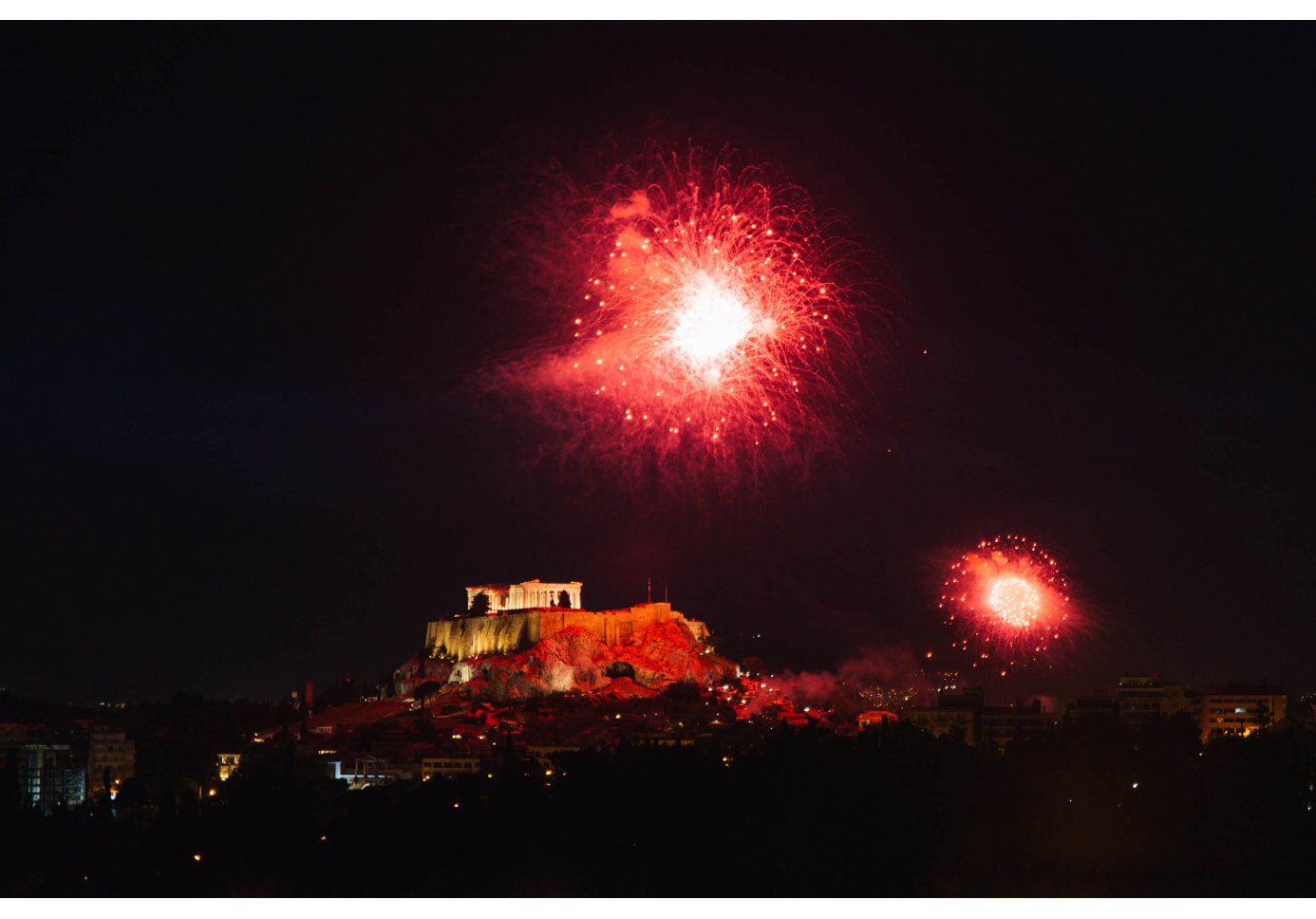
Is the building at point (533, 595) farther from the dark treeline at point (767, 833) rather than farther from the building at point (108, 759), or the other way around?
the dark treeline at point (767, 833)

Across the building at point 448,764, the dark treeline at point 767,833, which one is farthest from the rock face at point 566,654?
the dark treeline at point 767,833

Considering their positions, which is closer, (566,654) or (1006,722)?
(1006,722)

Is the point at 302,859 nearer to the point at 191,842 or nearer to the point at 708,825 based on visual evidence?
the point at 191,842

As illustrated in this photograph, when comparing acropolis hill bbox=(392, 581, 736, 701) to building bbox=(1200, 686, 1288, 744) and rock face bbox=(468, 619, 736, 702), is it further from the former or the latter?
building bbox=(1200, 686, 1288, 744)

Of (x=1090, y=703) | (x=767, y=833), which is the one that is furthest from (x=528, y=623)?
(x=767, y=833)

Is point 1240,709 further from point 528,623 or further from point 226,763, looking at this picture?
point 226,763

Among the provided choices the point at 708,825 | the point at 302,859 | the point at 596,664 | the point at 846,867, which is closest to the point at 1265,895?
the point at 846,867
